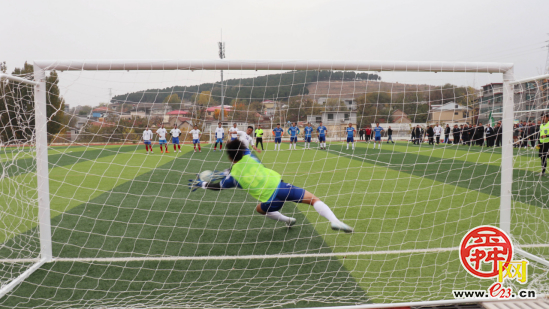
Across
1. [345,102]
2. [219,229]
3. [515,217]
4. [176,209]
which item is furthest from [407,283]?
[176,209]

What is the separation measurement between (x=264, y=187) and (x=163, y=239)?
168cm

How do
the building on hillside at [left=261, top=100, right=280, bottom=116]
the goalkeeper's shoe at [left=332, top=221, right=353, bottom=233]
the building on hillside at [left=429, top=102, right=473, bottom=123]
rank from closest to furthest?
the goalkeeper's shoe at [left=332, top=221, right=353, bottom=233] < the building on hillside at [left=261, top=100, right=280, bottom=116] < the building on hillside at [left=429, top=102, right=473, bottom=123]

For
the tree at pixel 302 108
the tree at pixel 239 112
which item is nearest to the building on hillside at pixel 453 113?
the tree at pixel 302 108

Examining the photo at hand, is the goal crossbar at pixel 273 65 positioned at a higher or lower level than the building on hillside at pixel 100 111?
higher

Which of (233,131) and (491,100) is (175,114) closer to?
(233,131)

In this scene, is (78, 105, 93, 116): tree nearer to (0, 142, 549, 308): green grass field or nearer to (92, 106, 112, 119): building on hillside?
(92, 106, 112, 119): building on hillside

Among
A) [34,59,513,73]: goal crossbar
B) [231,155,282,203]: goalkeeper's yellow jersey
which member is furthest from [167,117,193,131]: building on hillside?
[231,155,282,203]: goalkeeper's yellow jersey

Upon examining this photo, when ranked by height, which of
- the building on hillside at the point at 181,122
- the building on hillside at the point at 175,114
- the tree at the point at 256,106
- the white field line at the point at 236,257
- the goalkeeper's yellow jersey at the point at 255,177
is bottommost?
the white field line at the point at 236,257

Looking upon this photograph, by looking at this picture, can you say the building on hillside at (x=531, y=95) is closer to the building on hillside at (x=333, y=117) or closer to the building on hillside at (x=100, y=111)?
the building on hillside at (x=333, y=117)

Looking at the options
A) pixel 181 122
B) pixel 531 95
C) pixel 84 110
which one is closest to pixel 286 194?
pixel 181 122

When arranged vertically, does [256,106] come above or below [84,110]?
above

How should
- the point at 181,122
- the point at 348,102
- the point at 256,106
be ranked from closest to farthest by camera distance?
1. the point at 256,106
2. the point at 348,102
3. the point at 181,122

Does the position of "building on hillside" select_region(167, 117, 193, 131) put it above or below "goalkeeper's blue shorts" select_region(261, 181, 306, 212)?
above

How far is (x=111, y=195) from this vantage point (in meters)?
6.95
